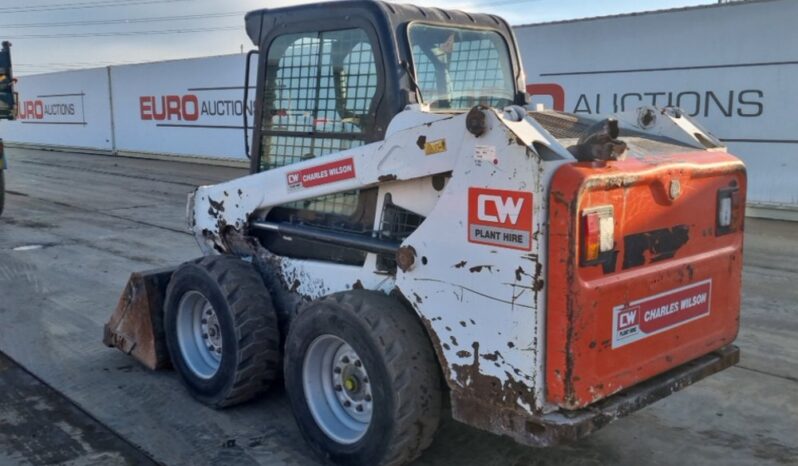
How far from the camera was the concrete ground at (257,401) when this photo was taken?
3.91 meters

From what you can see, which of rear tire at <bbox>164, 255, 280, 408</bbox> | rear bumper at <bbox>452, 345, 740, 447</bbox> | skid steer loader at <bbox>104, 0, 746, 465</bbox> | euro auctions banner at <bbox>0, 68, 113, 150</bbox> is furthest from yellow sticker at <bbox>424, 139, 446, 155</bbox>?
euro auctions banner at <bbox>0, 68, 113, 150</bbox>

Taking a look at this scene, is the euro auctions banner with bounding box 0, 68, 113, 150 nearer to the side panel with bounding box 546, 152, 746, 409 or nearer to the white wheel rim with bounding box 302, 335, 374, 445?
the white wheel rim with bounding box 302, 335, 374, 445

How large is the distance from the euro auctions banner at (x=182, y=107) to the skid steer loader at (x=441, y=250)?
1453 cm

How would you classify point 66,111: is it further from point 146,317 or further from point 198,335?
point 198,335

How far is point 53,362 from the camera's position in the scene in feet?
17.5

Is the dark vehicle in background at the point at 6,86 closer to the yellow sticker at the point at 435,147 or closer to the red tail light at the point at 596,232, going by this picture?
the yellow sticker at the point at 435,147

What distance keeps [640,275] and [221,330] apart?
2.36 meters

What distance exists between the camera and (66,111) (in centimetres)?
2900

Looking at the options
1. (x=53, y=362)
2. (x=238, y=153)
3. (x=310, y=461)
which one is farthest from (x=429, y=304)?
(x=238, y=153)

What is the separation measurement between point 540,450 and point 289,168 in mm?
2065

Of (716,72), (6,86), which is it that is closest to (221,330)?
(716,72)

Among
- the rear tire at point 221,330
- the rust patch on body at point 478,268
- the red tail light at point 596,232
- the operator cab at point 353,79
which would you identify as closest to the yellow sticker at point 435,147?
the operator cab at point 353,79

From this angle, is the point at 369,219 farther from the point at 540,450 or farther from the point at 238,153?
the point at 238,153

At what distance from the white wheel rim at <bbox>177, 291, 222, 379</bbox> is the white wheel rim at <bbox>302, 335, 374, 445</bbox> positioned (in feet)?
3.44
